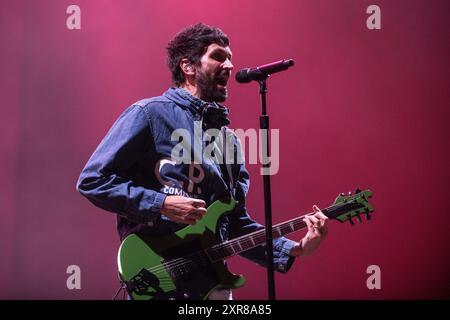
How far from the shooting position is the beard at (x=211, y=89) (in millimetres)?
2266

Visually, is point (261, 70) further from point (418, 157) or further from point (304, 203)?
point (418, 157)

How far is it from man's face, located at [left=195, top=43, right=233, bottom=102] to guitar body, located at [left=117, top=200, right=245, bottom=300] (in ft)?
1.58

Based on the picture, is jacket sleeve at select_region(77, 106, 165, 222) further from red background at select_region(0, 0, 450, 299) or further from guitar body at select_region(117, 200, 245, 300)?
red background at select_region(0, 0, 450, 299)

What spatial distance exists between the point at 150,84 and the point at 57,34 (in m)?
0.61

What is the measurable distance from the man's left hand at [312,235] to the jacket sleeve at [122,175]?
2.09ft

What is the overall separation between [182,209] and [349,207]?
83 centimetres

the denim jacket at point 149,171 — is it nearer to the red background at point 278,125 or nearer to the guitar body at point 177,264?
the guitar body at point 177,264

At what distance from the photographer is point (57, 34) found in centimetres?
311

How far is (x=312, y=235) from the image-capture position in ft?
7.28

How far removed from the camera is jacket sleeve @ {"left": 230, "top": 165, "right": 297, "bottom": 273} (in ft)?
7.33

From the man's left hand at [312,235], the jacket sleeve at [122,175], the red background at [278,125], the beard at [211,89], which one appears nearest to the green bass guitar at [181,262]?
the jacket sleeve at [122,175]

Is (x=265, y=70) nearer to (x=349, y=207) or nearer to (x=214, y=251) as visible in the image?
(x=214, y=251)

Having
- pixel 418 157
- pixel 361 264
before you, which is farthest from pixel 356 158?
pixel 361 264

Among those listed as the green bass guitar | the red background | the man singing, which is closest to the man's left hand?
the man singing
